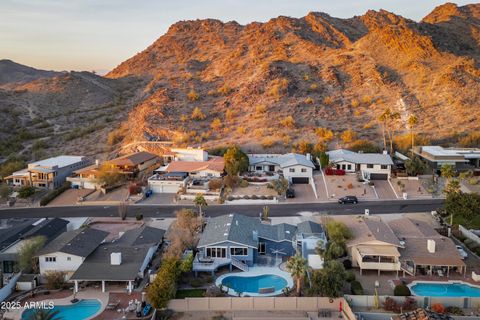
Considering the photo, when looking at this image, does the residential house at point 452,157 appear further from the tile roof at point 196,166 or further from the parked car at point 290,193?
the tile roof at point 196,166

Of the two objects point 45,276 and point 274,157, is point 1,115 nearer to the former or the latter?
point 274,157

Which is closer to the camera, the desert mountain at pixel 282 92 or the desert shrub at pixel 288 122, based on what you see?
the desert shrub at pixel 288 122

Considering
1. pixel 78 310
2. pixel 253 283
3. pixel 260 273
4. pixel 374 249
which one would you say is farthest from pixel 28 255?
pixel 374 249

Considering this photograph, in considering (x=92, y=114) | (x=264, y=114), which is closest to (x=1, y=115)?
(x=92, y=114)

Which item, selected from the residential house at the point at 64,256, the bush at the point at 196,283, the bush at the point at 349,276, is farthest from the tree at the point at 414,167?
the residential house at the point at 64,256

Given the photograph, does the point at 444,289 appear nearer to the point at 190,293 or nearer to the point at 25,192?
the point at 190,293

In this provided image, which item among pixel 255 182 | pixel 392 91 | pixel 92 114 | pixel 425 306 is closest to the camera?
pixel 425 306
